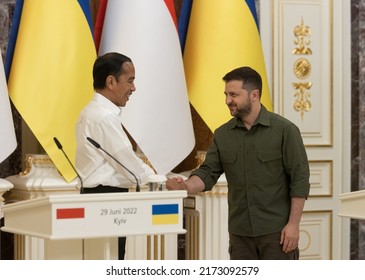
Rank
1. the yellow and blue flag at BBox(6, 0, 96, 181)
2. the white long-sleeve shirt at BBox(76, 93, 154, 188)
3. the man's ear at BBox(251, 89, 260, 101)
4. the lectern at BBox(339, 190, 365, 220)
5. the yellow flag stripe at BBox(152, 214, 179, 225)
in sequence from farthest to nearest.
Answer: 1. the yellow and blue flag at BBox(6, 0, 96, 181)
2. the man's ear at BBox(251, 89, 260, 101)
3. the white long-sleeve shirt at BBox(76, 93, 154, 188)
4. the lectern at BBox(339, 190, 365, 220)
5. the yellow flag stripe at BBox(152, 214, 179, 225)

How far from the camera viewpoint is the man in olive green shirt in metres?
3.52

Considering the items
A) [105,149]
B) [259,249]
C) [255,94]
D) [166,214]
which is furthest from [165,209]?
[255,94]

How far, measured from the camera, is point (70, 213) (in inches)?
115

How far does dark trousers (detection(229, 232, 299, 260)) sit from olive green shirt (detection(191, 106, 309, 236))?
0.03 meters

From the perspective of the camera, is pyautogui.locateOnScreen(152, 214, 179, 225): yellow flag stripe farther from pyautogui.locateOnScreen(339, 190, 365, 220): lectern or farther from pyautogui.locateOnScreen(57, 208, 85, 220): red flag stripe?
pyautogui.locateOnScreen(339, 190, 365, 220): lectern

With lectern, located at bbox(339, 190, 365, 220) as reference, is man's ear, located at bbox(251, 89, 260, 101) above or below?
above

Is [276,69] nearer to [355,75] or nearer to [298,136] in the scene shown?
[355,75]

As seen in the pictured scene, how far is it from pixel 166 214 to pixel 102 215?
236mm

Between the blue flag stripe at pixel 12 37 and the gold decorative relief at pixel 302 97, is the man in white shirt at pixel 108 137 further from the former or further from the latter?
the gold decorative relief at pixel 302 97

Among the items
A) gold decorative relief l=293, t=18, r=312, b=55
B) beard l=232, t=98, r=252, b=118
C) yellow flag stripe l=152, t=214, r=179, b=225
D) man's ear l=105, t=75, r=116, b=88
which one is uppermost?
gold decorative relief l=293, t=18, r=312, b=55

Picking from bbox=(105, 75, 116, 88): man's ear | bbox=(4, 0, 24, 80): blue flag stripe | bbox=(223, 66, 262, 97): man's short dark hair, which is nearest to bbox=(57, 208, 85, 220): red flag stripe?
bbox=(105, 75, 116, 88): man's ear

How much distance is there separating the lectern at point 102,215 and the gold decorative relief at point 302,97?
276cm

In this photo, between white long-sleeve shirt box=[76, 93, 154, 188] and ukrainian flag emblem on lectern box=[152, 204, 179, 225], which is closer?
ukrainian flag emblem on lectern box=[152, 204, 179, 225]

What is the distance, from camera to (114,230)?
2975 mm
